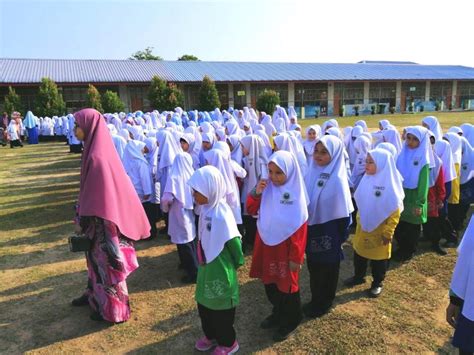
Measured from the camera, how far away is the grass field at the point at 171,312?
3.12m

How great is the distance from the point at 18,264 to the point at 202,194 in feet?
11.7

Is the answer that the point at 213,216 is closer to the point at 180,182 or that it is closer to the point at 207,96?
the point at 180,182

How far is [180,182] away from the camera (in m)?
4.04

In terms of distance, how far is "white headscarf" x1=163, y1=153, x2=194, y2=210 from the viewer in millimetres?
3988

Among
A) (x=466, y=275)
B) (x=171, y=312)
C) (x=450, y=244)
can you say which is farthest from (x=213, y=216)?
(x=450, y=244)

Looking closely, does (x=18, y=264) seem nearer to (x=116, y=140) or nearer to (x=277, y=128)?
(x=116, y=140)

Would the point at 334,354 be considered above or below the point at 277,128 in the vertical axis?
below

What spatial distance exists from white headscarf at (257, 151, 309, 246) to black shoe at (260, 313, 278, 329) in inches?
32.8

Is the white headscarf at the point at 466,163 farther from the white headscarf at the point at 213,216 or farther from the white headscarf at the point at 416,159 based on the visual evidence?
the white headscarf at the point at 213,216

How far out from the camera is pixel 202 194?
8.89ft

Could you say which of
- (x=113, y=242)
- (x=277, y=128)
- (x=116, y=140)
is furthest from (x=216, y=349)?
(x=277, y=128)

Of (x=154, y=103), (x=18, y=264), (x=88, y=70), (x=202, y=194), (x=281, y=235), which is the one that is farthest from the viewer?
(x=88, y=70)

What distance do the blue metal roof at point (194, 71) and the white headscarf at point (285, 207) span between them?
26387mm

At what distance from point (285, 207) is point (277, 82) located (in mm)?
30293
